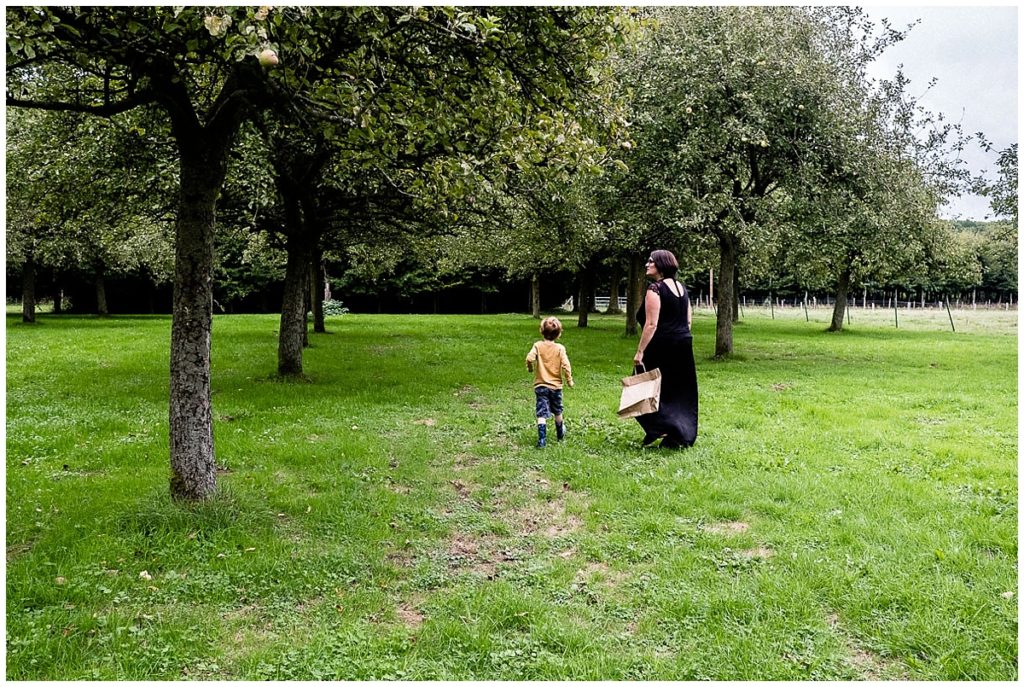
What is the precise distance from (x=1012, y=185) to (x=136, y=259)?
109ft

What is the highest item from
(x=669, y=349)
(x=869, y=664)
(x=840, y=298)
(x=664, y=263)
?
(x=664, y=263)

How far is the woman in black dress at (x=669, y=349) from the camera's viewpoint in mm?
8672

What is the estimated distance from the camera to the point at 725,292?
1916 cm

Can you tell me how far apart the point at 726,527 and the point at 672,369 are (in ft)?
9.92

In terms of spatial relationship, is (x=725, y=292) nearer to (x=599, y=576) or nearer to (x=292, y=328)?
(x=292, y=328)

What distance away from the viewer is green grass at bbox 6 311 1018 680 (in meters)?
3.93

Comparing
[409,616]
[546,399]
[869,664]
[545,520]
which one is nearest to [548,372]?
[546,399]

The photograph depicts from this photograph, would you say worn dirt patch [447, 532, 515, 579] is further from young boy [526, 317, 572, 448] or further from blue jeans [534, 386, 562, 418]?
blue jeans [534, 386, 562, 418]

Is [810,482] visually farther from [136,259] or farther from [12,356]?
[136,259]

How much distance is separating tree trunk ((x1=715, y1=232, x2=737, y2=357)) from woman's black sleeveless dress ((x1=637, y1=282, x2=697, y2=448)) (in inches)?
425

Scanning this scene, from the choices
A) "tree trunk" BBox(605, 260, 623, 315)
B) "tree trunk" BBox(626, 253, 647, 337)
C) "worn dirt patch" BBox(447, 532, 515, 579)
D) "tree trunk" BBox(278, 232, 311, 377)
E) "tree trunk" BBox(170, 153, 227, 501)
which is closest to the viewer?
"worn dirt patch" BBox(447, 532, 515, 579)

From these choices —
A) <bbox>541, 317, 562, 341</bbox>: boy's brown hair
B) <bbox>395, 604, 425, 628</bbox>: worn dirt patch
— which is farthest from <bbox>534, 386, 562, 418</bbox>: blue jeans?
<bbox>395, 604, 425, 628</bbox>: worn dirt patch

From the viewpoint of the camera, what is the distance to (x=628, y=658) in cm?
388

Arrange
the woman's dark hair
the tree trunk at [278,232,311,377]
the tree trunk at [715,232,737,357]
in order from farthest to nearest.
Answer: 1. the tree trunk at [715,232,737,357]
2. the tree trunk at [278,232,311,377]
3. the woman's dark hair
